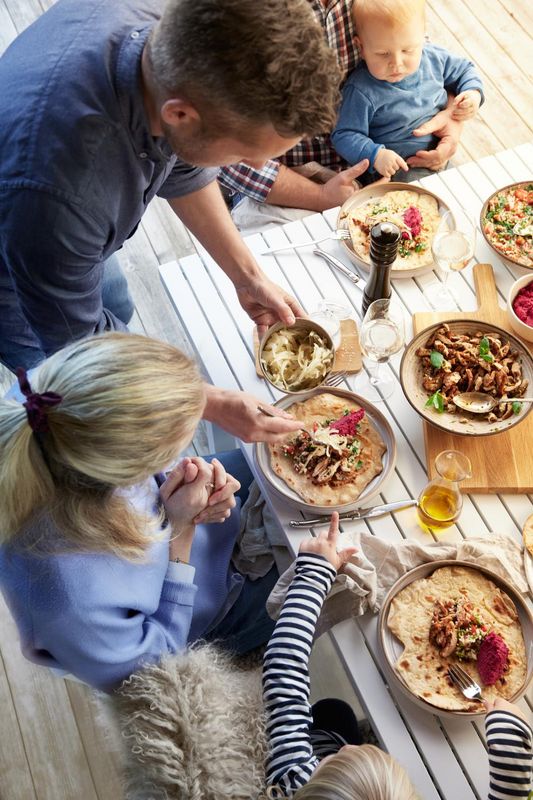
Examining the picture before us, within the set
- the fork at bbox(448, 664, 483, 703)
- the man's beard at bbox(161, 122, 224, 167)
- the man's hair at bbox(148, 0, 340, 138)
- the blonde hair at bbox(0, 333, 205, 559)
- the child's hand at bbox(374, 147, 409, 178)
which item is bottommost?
the fork at bbox(448, 664, 483, 703)

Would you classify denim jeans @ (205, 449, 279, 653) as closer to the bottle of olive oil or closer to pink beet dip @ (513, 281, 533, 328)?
the bottle of olive oil

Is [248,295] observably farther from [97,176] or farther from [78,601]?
[78,601]

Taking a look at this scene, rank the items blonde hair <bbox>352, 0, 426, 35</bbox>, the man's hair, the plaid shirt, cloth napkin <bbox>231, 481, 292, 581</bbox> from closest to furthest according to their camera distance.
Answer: the man's hair < cloth napkin <bbox>231, 481, 292, 581</bbox> < blonde hair <bbox>352, 0, 426, 35</bbox> < the plaid shirt

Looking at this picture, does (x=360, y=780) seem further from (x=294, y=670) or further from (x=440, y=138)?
(x=440, y=138)

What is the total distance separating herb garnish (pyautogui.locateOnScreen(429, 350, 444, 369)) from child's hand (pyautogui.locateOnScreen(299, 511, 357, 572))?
456 mm

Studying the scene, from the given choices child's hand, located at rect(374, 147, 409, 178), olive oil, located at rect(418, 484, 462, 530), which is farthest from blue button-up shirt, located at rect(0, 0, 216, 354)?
child's hand, located at rect(374, 147, 409, 178)

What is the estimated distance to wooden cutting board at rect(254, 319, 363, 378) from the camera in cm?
180

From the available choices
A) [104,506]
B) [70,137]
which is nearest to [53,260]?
[70,137]

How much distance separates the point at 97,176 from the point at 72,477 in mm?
604

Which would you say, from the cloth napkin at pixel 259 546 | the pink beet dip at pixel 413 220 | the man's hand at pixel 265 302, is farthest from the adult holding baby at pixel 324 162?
the cloth napkin at pixel 259 546

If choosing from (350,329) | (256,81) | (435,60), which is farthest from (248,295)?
(435,60)

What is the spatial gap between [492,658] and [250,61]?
4.00 feet

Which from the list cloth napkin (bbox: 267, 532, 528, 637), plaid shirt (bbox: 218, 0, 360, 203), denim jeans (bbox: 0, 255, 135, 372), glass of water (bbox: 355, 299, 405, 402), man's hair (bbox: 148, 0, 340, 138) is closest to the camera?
man's hair (bbox: 148, 0, 340, 138)

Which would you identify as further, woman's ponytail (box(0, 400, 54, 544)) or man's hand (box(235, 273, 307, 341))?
man's hand (box(235, 273, 307, 341))
